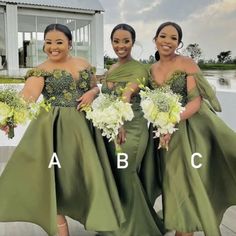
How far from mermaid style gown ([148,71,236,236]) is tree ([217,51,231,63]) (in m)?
1.33

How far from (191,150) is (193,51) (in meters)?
0.73

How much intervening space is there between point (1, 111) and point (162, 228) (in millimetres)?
1335

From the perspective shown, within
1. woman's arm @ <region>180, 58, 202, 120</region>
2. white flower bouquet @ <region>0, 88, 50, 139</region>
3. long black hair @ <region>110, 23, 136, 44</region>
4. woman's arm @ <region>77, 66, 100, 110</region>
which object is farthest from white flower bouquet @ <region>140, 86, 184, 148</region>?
white flower bouquet @ <region>0, 88, 50, 139</region>

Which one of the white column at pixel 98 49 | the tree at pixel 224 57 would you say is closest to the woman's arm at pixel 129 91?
the white column at pixel 98 49

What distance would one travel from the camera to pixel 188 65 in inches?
102

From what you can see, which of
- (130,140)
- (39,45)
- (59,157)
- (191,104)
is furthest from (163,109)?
(39,45)

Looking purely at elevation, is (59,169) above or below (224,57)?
below

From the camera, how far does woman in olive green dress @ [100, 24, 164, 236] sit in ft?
8.95

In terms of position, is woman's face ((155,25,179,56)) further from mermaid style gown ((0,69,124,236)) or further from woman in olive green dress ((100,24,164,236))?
mermaid style gown ((0,69,124,236))

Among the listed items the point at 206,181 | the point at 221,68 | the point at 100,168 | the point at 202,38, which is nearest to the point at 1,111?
the point at 100,168

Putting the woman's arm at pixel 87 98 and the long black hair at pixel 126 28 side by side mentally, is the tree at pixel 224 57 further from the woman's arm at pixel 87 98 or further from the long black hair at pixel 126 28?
the woman's arm at pixel 87 98

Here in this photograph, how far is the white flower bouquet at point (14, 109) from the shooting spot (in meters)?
2.51

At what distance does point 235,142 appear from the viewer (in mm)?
2760

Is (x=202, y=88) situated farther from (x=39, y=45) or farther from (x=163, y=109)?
(x=39, y=45)
